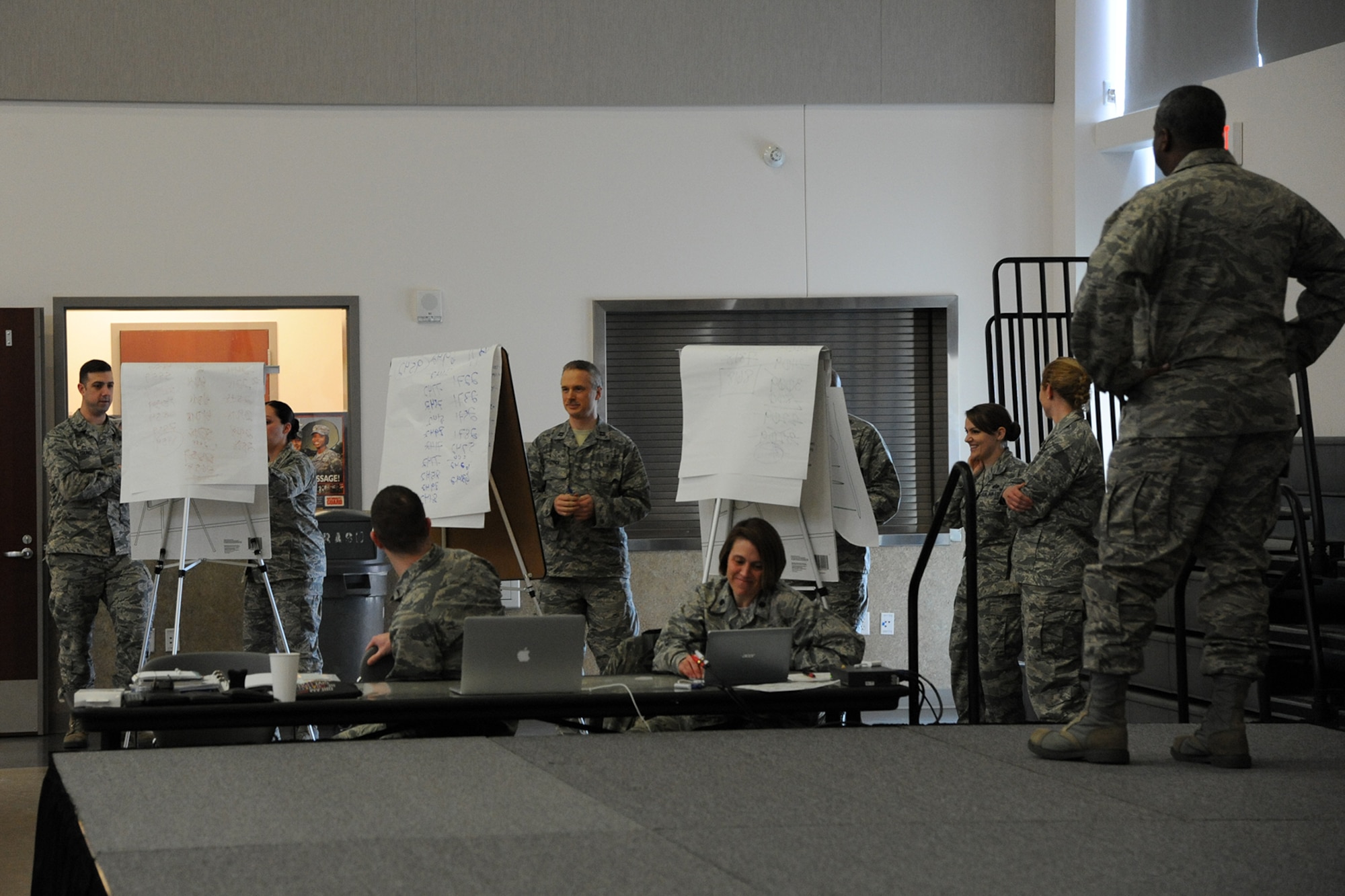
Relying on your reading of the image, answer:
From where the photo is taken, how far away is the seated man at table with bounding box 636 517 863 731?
377 centimetres

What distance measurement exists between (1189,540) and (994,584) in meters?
2.15

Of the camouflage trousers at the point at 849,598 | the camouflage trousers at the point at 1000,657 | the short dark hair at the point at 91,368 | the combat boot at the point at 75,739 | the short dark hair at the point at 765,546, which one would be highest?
the short dark hair at the point at 91,368

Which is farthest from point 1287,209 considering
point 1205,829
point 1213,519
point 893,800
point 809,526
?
point 809,526

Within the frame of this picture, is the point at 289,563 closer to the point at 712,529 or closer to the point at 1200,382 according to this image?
the point at 712,529

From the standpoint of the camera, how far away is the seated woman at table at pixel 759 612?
12.4ft

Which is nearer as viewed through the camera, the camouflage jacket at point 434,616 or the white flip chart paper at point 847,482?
the camouflage jacket at point 434,616

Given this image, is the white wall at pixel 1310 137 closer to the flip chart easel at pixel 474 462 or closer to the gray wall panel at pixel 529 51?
the gray wall panel at pixel 529 51

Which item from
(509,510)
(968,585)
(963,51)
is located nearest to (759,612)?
(968,585)

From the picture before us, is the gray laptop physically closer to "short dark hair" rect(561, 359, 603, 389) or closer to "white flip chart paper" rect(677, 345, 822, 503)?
"white flip chart paper" rect(677, 345, 822, 503)

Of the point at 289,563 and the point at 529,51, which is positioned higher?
the point at 529,51

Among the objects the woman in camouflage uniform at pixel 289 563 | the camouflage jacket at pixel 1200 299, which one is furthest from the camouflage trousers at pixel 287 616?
the camouflage jacket at pixel 1200 299

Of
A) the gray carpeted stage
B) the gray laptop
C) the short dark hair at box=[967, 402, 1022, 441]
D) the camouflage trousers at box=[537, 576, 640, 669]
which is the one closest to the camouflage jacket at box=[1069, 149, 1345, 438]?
the gray carpeted stage

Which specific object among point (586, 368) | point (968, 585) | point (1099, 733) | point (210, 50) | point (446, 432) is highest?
Answer: point (210, 50)

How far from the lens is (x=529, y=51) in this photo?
704cm
